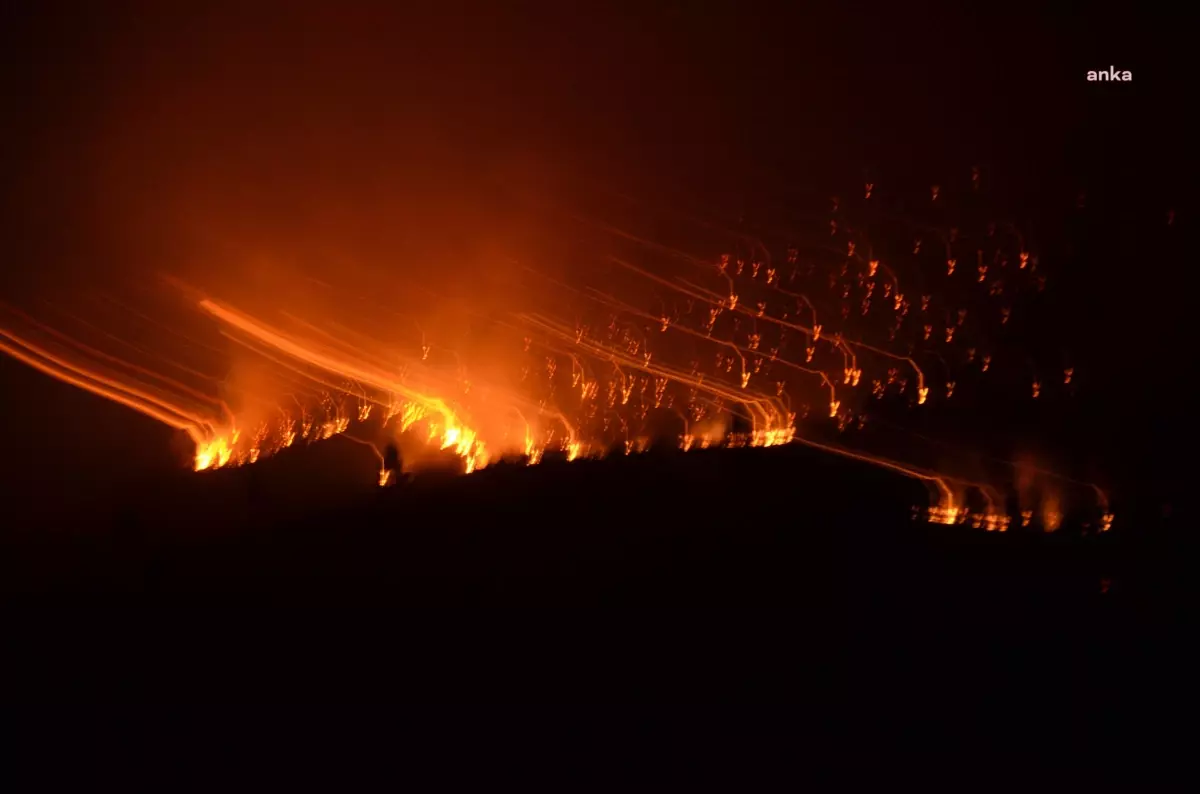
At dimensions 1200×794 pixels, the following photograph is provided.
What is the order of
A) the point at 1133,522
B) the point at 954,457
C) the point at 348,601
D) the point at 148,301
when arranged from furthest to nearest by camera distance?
the point at 148,301 < the point at 954,457 < the point at 1133,522 < the point at 348,601

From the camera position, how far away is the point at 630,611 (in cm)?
450

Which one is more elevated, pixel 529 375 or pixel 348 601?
pixel 529 375

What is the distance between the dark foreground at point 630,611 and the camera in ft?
12.8

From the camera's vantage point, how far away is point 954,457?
292 inches

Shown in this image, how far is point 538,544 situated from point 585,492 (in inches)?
43.3

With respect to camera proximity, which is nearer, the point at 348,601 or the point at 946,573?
the point at 348,601

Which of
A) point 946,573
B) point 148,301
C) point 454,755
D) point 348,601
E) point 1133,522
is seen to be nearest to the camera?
point 454,755

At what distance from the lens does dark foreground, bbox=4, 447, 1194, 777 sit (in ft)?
12.8

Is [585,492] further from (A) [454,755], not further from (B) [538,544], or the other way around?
(A) [454,755]

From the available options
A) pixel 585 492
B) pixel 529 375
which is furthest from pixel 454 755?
pixel 529 375

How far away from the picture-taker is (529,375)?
1170 cm

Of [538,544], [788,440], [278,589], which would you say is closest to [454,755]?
[278,589]

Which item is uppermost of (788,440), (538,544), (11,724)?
(788,440)

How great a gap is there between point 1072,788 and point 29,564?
18.4 feet
